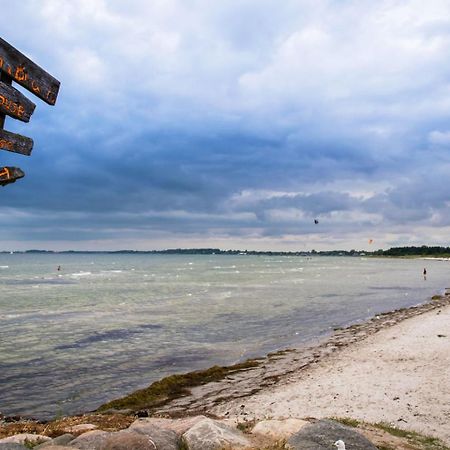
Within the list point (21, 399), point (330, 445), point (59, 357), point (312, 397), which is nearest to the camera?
point (330, 445)

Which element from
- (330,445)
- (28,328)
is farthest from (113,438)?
(28,328)

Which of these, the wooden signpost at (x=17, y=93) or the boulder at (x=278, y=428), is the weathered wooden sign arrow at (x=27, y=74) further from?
the boulder at (x=278, y=428)

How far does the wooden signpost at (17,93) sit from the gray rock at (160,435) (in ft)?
13.9

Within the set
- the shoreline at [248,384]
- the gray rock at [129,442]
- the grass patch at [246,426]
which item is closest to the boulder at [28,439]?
the gray rock at [129,442]

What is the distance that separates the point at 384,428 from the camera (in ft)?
29.9

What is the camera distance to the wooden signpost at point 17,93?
5023 mm

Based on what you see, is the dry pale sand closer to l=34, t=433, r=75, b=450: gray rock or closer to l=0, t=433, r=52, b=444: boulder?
l=34, t=433, r=75, b=450: gray rock

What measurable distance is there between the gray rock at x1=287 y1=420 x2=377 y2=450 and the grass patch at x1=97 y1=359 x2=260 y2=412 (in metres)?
8.40

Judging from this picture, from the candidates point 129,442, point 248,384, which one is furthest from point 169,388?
point 129,442

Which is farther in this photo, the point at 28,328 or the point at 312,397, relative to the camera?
the point at 28,328

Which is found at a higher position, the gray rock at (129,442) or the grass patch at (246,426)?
the gray rock at (129,442)

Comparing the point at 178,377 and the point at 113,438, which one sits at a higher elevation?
the point at 113,438

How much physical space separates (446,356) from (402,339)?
4.57 m

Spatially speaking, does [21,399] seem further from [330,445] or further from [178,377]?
[330,445]
